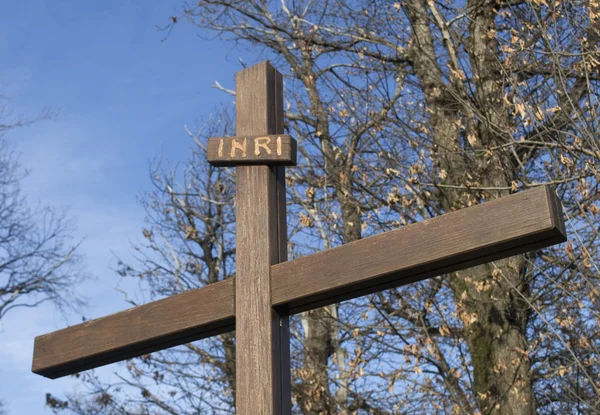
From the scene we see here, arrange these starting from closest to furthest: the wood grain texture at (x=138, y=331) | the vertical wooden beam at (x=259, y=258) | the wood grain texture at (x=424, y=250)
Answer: the wood grain texture at (x=424, y=250)
the vertical wooden beam at (x=259, y=258)
the wood grain texture at (x=138, y=331)

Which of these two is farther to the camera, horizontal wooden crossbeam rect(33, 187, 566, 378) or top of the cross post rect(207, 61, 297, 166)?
top of the cross post rect(207, 61, 297, 166)

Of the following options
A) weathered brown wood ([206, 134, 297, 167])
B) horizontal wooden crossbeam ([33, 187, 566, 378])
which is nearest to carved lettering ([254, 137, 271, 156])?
weathered brown wood ([206, 134, 297, 167])

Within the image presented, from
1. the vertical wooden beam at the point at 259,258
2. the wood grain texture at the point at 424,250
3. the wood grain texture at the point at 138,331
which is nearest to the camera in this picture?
the wood grain texture at the point at 424,250

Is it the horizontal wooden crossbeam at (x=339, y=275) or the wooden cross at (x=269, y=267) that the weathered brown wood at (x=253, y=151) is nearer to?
the wooden cross at (x=269, y=267)

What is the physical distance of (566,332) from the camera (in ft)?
26.5

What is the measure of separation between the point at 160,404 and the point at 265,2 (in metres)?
6.52

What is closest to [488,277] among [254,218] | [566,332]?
[566,332]

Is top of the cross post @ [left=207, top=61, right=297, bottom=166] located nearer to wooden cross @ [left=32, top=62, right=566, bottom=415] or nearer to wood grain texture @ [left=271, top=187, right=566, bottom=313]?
wooden cross @ [left=32, top=62, right=566, bottom=415]

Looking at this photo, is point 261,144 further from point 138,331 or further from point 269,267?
point 138,331

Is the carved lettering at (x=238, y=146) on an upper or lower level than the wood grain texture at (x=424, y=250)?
upper

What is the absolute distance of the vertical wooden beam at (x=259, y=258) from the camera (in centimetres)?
266

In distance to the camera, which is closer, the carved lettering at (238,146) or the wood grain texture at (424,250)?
the wood grain texture at (424,250)

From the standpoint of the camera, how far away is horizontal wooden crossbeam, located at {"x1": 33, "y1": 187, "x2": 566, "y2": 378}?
7.81 feet

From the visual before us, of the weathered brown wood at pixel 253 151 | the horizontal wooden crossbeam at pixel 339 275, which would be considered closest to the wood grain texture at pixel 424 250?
the horizontal wooden crossbeam at pixel 339 275
